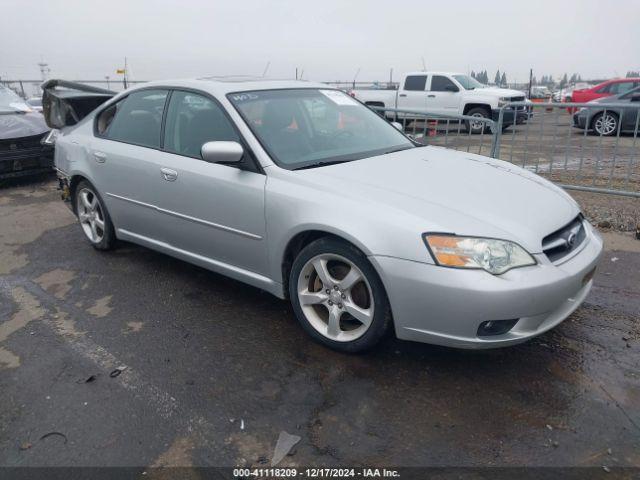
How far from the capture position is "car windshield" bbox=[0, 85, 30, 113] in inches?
324

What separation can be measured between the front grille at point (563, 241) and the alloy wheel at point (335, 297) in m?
0.97

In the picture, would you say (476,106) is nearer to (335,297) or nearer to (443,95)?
(443,95)

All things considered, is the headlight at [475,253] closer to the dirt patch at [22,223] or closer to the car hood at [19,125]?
the dirt patch at [22,223]

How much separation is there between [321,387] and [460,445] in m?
0.78

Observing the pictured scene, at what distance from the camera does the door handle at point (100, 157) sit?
14.6 feet

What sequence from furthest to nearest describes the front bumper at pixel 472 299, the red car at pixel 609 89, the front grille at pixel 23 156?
the red car at pixel 609 89 < the front grille at pixel 23 156 < the front bumper at pixel 472 299

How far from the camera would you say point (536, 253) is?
2.67 metres

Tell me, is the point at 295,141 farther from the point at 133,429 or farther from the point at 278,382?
the point at 133,429

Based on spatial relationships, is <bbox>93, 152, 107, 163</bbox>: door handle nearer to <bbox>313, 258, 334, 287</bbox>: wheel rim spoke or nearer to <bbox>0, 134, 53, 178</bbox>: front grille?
<bbox>313, 258, 334, 287</bbox>: wheel rim spoke

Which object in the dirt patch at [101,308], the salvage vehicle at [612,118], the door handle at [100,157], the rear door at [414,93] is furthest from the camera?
the rear door at [414,93]

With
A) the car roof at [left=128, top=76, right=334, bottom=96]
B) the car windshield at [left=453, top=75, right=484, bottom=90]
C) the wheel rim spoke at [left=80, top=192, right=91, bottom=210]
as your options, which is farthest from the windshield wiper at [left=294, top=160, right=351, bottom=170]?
the car windshield at [left=453, top=75, right=484, bottom=90]

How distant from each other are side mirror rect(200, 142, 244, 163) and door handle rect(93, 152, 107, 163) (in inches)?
64.6

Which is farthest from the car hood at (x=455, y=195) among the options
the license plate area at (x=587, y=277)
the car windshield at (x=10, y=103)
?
the car windshield at (x=10, y=103)

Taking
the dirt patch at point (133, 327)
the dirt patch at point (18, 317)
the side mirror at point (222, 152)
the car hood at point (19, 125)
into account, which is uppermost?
the side mirror at point (222, 152)
